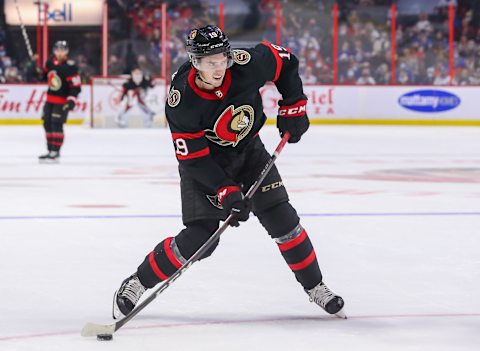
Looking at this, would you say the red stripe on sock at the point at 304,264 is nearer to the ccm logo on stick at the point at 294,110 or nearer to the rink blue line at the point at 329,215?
the ccm logo on stick at the point at 294,110

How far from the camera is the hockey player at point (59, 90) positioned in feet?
32.4

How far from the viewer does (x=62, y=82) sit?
991 centimetres

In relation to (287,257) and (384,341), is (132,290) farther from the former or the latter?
(384,341)

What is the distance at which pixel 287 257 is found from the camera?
337cm

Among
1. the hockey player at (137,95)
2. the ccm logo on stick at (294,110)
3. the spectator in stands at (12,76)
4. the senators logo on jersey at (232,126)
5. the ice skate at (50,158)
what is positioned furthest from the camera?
the spectator in stands at (12,76)

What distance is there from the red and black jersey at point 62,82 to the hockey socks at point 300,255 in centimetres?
679

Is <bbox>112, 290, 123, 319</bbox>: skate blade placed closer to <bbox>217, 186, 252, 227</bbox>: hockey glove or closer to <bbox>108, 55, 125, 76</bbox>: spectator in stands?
<bbox>217, 186, 252, 227</bbox>: hockey glove

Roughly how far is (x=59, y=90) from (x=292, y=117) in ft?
22.2

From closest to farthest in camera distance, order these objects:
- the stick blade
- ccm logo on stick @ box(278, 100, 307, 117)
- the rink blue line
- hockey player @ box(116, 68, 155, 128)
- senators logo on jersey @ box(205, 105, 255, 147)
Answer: the stick blade
senators logo on jersey @ box(205, 105, 255, 147)
ccm logo on stick @ box(278, 100, 307, 117)
the rink blue line
hockey player @ box(116, 68, 155, 128)

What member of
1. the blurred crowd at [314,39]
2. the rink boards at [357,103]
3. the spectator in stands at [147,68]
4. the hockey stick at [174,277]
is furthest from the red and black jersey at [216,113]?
the spectator in stands at [147,68]

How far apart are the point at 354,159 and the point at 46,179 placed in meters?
3.09

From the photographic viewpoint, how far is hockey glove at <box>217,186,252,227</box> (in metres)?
3.05

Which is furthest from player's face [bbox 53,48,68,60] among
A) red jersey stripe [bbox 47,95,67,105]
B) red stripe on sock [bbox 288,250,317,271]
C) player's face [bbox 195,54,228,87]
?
player's face [bbox 195,54,228,87]

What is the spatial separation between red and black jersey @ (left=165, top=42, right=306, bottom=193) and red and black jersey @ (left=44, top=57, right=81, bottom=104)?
6.78m
